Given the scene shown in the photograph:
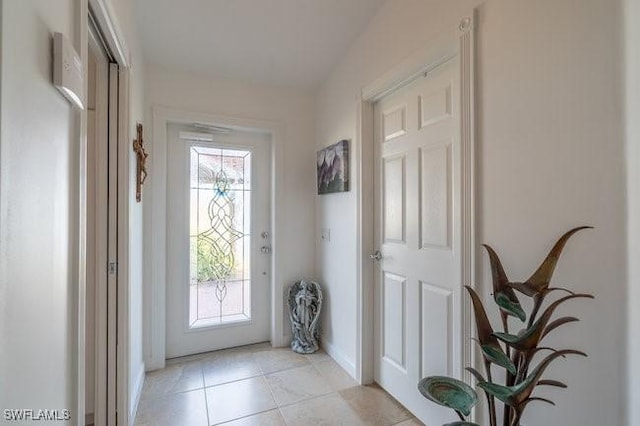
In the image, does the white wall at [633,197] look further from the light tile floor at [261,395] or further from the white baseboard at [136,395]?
the white baseboard at [136,395]

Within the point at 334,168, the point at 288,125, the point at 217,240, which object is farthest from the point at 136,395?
the point at 288,125

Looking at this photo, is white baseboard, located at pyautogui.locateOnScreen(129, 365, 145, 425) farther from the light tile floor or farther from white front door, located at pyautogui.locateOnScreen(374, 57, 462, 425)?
white front door, located at pyautogui.locateOnScreen(374, 57, 462, 425)

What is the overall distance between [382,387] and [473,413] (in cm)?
87

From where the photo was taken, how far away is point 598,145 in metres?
1.00

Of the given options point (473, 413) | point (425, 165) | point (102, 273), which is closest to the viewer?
point (473, 413)

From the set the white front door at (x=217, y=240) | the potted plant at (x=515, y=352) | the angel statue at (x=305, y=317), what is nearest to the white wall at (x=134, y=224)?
the white front door at (x=217, y=240)

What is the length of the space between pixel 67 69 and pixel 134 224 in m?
1.30

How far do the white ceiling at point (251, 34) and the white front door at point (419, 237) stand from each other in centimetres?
67

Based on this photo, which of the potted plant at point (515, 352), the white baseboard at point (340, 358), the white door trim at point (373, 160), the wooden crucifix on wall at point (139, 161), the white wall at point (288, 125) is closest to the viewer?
the potted plant at point (515, 352)

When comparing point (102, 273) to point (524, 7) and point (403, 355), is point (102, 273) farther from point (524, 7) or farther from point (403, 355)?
point (524, 7)

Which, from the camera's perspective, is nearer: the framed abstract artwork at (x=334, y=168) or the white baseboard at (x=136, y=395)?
the white baseboard at (x=136, y=395)

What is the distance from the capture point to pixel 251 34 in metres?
2.25

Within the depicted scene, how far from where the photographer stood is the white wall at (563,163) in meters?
0.97

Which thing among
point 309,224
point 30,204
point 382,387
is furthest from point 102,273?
point 382,387
